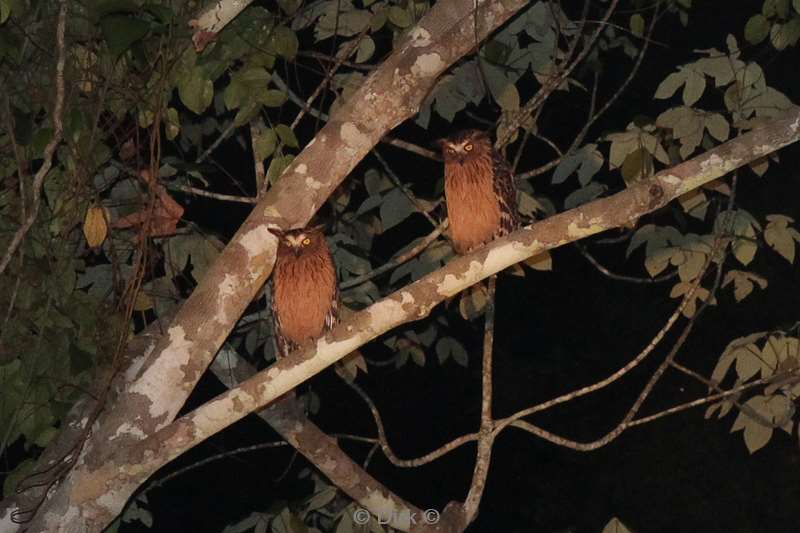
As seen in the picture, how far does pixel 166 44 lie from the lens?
355 centimetres

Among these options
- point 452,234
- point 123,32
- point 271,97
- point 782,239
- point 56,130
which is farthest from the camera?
point 452,234

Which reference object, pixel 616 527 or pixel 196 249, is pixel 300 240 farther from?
pixel 616 527

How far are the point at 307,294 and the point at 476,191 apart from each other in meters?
0.70

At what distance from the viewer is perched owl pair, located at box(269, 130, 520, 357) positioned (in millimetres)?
4172

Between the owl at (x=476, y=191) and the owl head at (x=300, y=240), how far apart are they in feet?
1.64

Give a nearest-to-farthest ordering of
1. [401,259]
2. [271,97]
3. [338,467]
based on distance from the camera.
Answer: [271,97], [338,467], [401,259]

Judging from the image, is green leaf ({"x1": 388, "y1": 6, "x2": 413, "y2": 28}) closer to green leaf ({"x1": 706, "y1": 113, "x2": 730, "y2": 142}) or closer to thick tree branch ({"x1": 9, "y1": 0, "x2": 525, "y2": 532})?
thick tree branch ({"x1": 9, "y1": 0, "x2": 525, "y2": 532})

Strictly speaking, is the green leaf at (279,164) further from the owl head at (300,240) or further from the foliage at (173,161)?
the owl head at (300,240)

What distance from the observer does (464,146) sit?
4516 mm

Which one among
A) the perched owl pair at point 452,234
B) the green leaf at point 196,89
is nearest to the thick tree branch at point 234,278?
the green leaf at point 196,89

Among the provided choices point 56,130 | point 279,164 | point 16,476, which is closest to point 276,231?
point 279,164

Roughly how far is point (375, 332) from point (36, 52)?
1.30m

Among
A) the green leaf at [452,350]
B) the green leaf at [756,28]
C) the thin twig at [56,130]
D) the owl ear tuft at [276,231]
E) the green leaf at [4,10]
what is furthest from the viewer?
the green leaf at [452,350]

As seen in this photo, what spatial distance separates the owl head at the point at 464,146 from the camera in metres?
4.51
